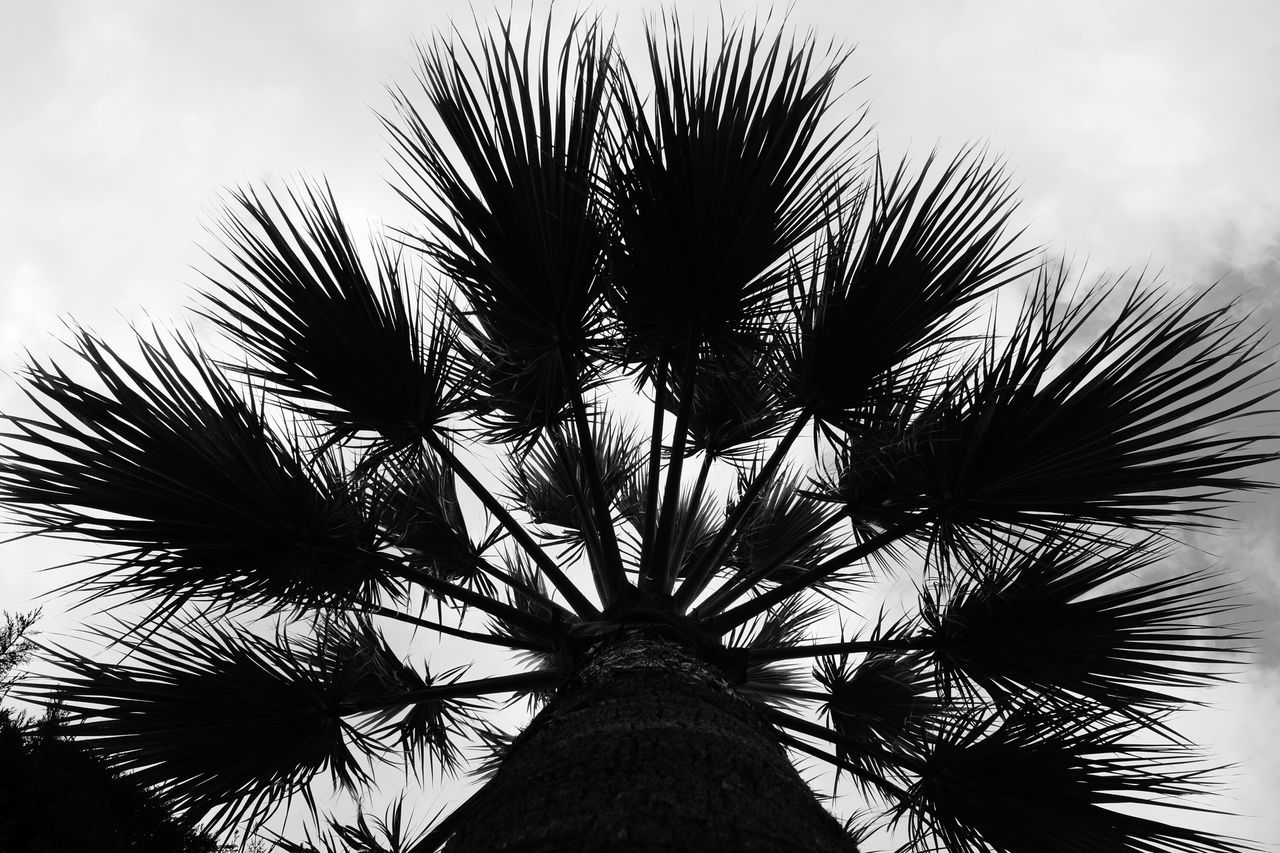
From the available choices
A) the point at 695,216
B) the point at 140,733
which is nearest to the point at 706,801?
the point at 695,216

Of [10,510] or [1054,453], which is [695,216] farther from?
[10,510]

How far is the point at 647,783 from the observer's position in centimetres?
156

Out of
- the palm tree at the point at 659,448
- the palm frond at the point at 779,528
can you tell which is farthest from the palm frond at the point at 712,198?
the palm frond at the point at 779,528

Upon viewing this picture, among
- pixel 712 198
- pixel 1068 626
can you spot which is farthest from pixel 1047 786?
pixel 712 198

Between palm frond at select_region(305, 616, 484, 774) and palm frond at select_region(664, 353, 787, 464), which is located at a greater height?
palm frond at select_region(664, 353, 787, 464)

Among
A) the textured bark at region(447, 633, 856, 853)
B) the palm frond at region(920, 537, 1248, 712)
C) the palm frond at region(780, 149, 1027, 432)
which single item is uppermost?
the palm frond at region(780, 149, 1027, 432)

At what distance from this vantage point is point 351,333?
10.1 feet

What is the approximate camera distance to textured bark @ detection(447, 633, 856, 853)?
143cm

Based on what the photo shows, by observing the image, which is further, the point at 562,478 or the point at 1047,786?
the point at 562,478

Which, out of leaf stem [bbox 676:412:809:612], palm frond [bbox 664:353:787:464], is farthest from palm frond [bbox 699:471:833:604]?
leaf stem [bbox 676:412:809:612]

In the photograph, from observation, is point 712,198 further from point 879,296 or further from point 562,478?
point 562,478

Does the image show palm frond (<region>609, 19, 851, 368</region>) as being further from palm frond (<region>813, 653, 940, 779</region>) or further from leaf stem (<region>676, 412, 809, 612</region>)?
palm frond (<region>813, 653, 940, 779</region>)

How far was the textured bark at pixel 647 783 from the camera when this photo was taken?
1427mm

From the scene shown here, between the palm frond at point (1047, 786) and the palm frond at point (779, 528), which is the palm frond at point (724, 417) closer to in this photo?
the palm frond at point (779, 528)
